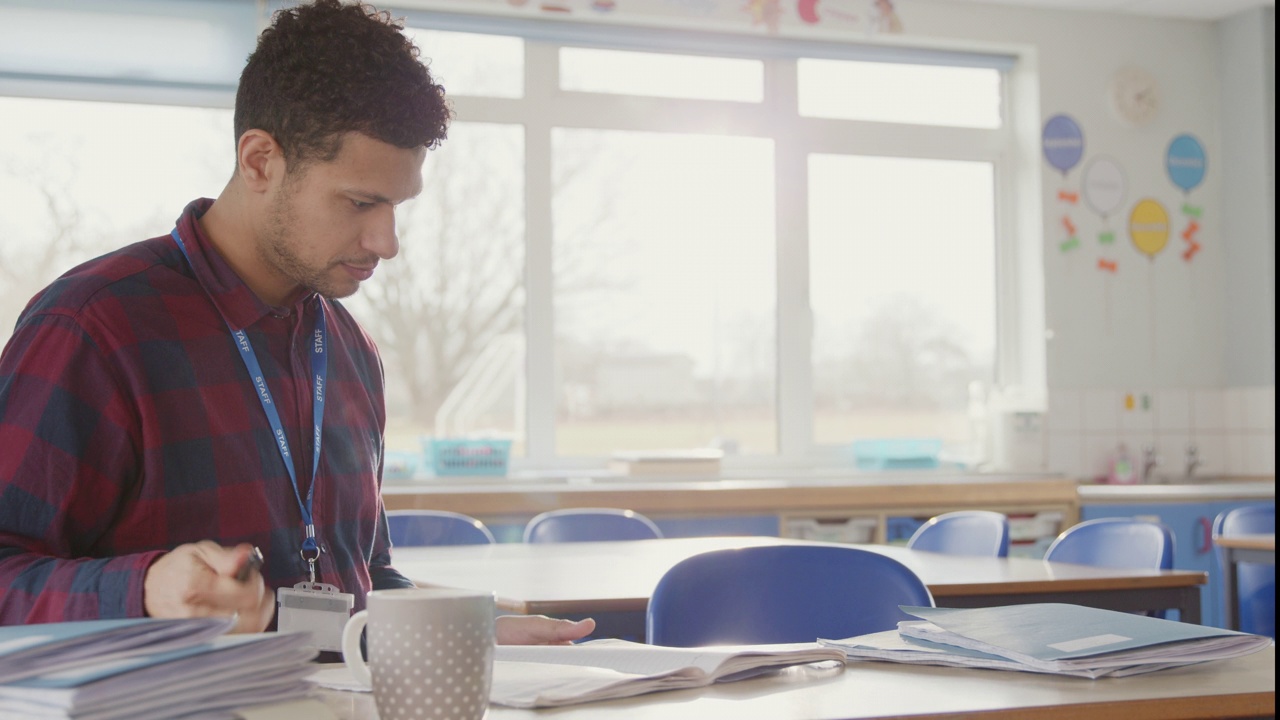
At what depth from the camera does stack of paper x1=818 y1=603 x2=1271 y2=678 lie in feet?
3.62

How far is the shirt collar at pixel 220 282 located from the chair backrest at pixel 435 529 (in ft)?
6.78

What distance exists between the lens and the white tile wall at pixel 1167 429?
218 inches

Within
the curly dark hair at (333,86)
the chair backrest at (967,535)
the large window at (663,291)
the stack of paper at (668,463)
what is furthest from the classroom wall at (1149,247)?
the curly dark hair at (333,86)

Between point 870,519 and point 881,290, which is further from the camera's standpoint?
point 881,290

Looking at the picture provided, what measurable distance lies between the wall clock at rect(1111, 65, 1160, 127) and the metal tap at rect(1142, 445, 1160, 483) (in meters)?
1.50

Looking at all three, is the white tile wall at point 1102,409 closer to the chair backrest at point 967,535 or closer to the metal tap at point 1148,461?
the metal tap at point 1148,461

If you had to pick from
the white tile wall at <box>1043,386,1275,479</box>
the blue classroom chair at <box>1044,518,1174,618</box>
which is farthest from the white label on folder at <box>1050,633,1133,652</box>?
the white tile wall at <box>1043,386,1275,479</box>

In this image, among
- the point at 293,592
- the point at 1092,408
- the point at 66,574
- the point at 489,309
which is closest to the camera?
the point at 66,574

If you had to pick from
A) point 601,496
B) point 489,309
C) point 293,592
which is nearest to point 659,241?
point 489,309

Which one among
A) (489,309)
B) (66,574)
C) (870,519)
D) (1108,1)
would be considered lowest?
(870,519)

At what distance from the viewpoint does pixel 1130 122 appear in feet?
18.8

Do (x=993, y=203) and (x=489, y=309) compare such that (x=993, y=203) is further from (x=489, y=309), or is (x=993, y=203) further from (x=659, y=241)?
(x=489, y=309)

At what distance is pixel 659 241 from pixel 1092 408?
6.95ft

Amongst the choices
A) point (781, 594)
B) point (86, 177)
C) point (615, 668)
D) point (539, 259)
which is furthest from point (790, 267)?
point (615, 668)
